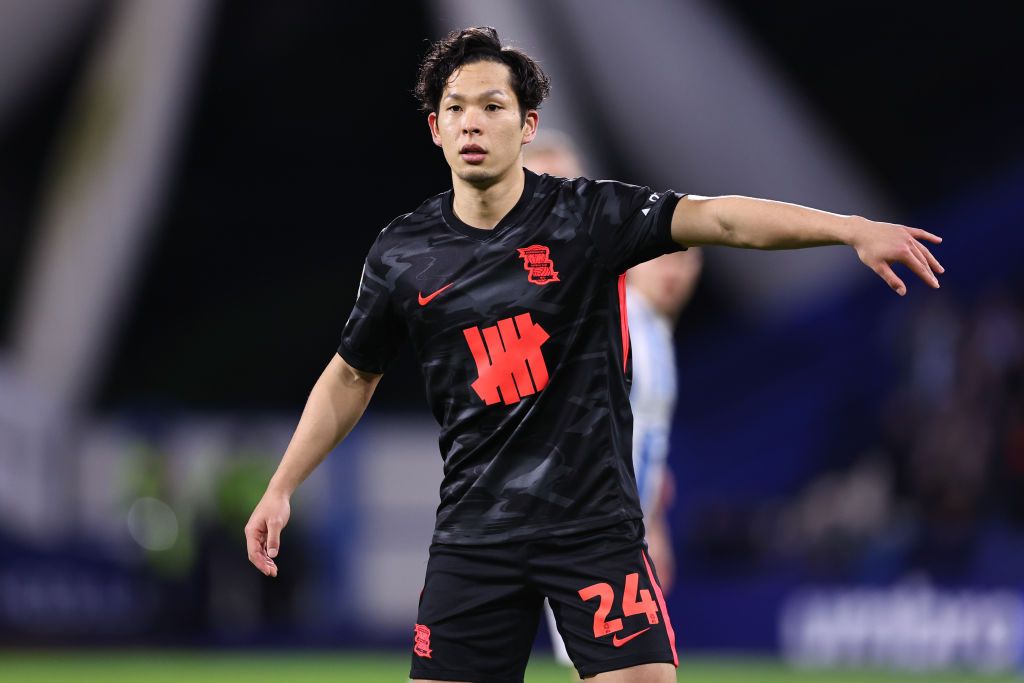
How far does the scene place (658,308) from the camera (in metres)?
6.51

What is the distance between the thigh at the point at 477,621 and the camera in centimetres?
412

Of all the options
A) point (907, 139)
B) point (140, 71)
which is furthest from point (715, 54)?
point (140, 71)

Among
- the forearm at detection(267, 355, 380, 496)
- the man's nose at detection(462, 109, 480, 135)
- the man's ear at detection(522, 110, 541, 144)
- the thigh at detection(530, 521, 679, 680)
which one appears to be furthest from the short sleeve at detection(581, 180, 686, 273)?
the forearm at detection(267, 355, 380, 496)

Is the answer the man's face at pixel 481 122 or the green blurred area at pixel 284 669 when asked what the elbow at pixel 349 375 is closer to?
the man's face at pixel 481 122

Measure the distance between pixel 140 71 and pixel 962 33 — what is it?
913 centimetres

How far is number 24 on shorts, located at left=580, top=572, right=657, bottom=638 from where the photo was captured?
4.03 metres

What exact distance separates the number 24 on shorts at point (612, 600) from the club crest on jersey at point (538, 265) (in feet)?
2.57

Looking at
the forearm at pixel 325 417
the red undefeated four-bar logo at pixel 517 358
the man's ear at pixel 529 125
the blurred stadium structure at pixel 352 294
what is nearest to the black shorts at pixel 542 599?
the red undefeated four-bar logo at pixel 517 358

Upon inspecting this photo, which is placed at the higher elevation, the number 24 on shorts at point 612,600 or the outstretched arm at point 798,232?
the outstretched arm at point 798,232

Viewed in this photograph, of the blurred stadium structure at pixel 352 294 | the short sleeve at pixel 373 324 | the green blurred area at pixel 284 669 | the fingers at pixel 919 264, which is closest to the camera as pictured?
the fingers at pixel 919 264

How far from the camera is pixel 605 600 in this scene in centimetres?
405

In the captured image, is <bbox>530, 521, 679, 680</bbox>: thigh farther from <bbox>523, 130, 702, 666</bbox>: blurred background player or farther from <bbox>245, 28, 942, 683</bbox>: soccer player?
<bbox>523, 130, 702, 666</bbox>: blurred background player

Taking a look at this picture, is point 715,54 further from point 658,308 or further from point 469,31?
point 469,31

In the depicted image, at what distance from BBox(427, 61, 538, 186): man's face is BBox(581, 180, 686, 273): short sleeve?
26 centimetres
